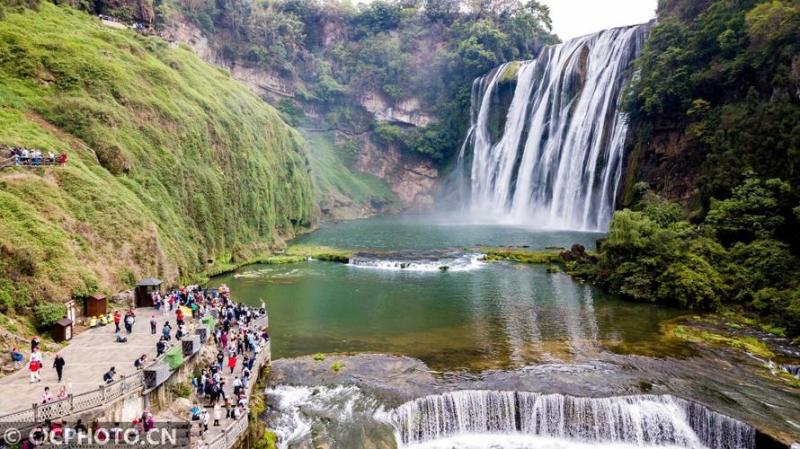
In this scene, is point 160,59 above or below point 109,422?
above

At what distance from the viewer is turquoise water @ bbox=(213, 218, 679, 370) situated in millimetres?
27406

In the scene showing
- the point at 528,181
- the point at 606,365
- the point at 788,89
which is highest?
the point at 788,89

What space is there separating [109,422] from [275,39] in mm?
113391

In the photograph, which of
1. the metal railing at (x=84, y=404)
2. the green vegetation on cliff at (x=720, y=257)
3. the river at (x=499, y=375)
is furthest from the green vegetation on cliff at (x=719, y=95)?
the metal railing at (x=84, y=404)

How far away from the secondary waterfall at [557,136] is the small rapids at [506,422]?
43.3 m

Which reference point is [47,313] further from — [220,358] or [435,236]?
[435,236]

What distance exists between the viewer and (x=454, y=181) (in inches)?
4444

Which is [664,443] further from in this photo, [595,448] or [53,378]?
[53,378]

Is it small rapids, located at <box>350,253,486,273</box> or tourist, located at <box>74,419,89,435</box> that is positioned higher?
small rapids, located at <box>350,253,486,273</box>

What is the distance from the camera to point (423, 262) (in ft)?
167

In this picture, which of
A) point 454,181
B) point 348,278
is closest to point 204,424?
point 348,278

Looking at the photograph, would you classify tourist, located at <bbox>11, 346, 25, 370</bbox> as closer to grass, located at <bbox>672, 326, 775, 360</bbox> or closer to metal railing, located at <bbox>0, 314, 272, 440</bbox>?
metal railing, located at <bbox>0, 314, 272, 440</bbox>

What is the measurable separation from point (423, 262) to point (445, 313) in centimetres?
1696

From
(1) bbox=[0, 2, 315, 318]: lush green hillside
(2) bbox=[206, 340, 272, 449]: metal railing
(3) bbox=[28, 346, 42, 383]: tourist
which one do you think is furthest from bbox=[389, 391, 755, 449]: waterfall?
(1) bbox=[0, 2, 315, 318]: lush green hillside
